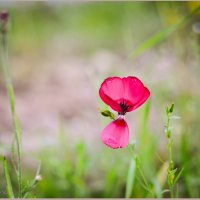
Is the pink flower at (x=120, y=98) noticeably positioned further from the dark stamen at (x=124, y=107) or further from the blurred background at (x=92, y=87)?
the blurred background at (x=92, y=87)

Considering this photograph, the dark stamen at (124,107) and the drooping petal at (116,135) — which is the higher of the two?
the dark stamen at (124,107)

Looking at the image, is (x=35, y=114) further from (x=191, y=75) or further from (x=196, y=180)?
(x=196, y=180)

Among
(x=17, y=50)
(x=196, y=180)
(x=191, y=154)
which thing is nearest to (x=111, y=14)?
(x=17, y=50)

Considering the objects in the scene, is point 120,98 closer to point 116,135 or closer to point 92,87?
point 116,135

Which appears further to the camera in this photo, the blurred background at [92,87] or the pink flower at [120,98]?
the blurred background at [92,87]

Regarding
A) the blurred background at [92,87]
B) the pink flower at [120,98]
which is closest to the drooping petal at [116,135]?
the pink flower at [120,98]

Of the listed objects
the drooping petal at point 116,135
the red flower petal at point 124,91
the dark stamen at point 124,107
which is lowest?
the drooping petal at point 116,135

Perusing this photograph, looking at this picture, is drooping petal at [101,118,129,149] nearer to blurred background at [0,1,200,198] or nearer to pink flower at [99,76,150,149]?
pink flower at [99,76,150,149]

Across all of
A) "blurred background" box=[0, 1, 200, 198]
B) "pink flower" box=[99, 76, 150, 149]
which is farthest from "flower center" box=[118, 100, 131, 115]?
"blurred background" box=[0, 1, 200, 198]
